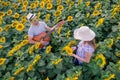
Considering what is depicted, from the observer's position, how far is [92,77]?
160 inches

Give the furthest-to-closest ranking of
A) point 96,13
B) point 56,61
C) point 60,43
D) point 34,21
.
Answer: point 96,13, point 60,43, point 34,21, point 56,61

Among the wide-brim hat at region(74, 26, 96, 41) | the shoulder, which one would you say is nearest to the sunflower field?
the shoulder

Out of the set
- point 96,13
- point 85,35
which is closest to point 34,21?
point 85,35

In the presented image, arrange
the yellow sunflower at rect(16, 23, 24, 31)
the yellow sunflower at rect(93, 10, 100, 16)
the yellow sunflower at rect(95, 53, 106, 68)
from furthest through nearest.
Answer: the yellow sunflower at rect(93, 10, 100, 16), the yellow sunflower at rect(16, 23, 24, 31), the yellow sunflower at rect(95, 53, 106, 68)

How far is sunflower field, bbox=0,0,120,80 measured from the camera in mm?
3995

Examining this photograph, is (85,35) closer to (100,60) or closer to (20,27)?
(100,60)

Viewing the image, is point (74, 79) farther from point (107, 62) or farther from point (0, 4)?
point (0, 4)

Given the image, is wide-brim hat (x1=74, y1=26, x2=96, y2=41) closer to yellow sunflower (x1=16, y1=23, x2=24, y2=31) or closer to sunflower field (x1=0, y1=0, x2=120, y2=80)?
sunflower field (x1=0, y1=0, x2=120, y2=80)

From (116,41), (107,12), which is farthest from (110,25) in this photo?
(116,41)

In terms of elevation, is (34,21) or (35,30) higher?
(34,21)

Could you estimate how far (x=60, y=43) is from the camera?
189 inches

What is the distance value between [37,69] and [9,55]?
532 mm

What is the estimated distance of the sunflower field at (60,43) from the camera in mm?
3995

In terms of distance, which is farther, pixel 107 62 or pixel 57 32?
pixel 57 32
